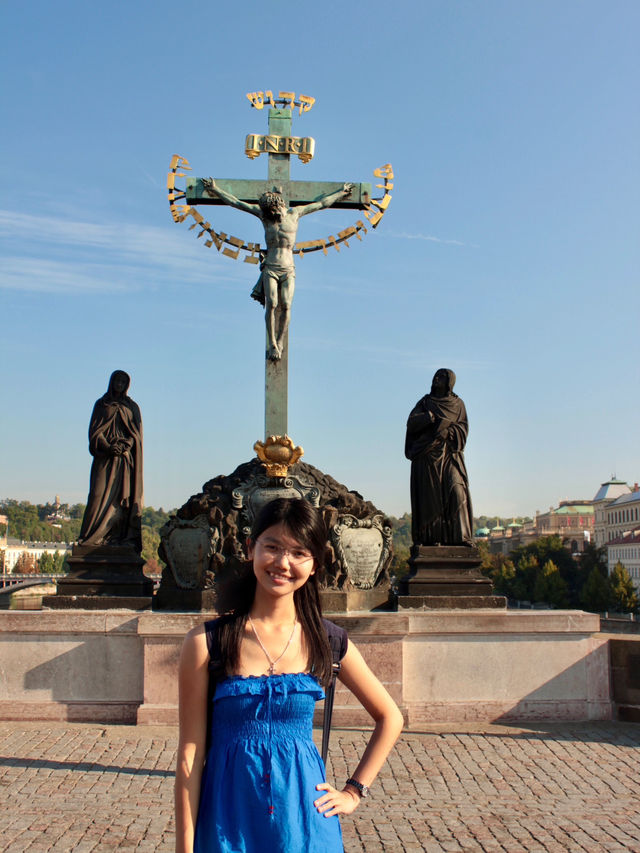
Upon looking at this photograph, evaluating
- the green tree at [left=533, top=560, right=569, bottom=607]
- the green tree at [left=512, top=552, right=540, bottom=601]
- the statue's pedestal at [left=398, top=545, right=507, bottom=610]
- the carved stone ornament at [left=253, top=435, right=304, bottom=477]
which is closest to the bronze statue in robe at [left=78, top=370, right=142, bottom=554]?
the carved stone ornament at [left=253, top=435, right=304, bottom=477]

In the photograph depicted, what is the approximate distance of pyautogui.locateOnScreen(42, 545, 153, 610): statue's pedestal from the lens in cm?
1036

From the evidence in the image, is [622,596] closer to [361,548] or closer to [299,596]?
[361,548]

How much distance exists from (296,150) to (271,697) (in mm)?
10804

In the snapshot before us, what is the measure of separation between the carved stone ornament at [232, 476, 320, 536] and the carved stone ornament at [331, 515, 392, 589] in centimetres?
46

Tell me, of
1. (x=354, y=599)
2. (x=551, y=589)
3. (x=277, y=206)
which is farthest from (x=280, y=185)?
(x=551, y=589)

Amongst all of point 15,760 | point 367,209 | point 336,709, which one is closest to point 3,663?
point 15,760

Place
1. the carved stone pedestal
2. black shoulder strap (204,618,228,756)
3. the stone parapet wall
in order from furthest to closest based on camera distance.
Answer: the carved stone pedestal
the stone parapet wall
black shoulder strap (204,618,228,756)

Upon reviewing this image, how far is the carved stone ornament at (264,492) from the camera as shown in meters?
10.7

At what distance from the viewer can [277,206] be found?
1205 cm

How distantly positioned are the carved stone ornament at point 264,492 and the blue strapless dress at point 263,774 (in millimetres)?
7560

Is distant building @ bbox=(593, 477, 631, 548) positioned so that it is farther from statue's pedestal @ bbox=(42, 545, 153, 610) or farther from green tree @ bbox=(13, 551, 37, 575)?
statue's pedestal @ bbox=(42, 545, 153, 610)

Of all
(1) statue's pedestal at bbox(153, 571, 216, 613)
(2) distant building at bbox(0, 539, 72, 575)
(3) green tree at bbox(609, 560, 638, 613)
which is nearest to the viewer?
(1) statue's pedestal at bbox(153, 571, 216, 613)

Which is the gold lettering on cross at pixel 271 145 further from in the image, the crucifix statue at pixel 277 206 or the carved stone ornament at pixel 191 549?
the carved stone ornament at pixel 191 549

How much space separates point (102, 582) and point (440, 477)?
4.15 metres
